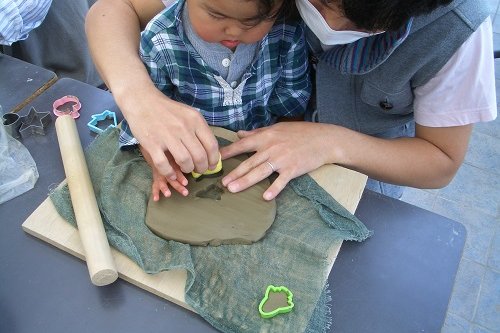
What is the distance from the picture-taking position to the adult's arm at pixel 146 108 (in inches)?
25.9

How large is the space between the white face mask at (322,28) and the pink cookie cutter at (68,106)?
0.51 m

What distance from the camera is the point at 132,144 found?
77 cm

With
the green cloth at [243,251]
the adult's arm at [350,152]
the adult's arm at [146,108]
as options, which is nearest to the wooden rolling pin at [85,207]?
the green cloth at [243,251]

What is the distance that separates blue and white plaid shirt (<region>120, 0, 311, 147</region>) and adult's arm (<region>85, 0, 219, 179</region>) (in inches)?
2.1

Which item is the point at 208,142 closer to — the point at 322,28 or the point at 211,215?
the point at 211,215

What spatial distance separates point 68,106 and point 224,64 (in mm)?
370

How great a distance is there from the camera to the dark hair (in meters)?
0.53

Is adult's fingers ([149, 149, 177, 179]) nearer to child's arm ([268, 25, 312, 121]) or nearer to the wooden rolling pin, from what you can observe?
the wooden rolling pin

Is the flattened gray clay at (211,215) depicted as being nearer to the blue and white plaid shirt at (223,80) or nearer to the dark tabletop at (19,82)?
the blue and white plaid shirt at (223,80)

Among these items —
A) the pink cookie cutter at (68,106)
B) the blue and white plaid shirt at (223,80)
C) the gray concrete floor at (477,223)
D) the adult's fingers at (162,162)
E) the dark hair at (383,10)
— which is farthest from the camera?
the gray concrete floor at (477,223)

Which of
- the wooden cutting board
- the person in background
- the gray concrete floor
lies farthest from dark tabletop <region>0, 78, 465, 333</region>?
the person in background

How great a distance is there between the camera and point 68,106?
918mm

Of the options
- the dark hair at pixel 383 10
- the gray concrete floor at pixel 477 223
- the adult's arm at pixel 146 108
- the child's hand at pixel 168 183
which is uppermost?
the dark hair at pixel 383 10

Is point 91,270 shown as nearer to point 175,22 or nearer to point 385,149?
point 175,22
